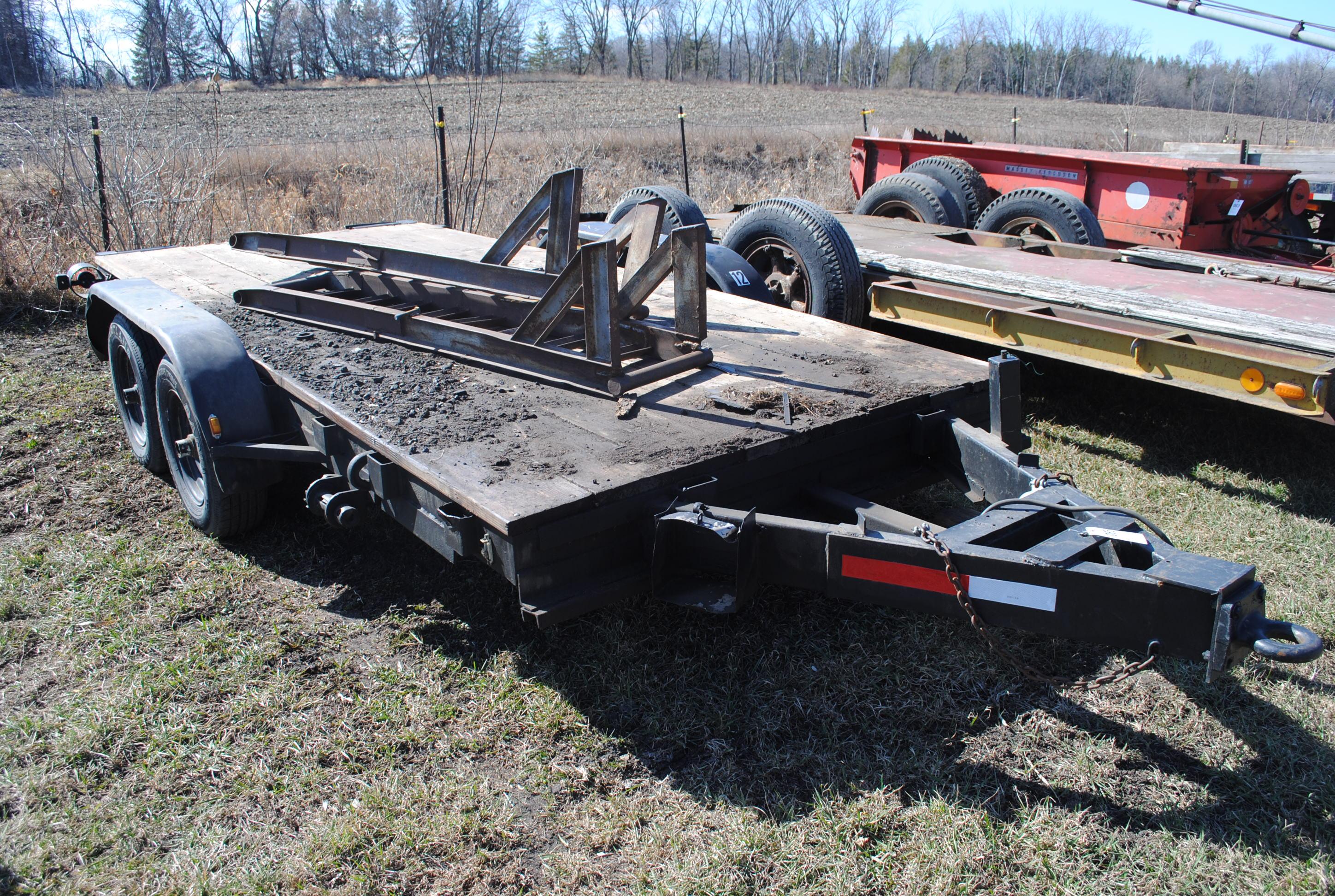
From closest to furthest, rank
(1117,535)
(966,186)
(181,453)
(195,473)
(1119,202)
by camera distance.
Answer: (1117,535), (181,453), (195,473), (1119,202), (966,186)

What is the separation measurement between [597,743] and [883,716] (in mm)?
910

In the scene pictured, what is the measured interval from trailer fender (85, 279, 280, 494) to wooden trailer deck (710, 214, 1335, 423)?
11.7 feet

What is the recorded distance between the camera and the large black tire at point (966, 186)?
7895mm

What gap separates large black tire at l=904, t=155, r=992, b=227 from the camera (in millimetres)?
7895

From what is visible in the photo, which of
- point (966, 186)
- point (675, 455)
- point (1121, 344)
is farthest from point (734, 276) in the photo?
point (966, 186)

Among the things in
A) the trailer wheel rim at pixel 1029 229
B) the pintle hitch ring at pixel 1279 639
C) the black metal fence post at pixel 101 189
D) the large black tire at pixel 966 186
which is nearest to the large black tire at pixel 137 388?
the black metal fence post at pixel 101 189

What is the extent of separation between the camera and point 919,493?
14.7 feet

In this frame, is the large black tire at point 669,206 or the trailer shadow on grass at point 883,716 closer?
the trailer shadow on grass at point 883,716

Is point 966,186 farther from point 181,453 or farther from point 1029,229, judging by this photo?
point 181,453

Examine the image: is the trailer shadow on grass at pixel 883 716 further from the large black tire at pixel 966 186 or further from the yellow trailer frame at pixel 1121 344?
the large black tire at pixel 966 186

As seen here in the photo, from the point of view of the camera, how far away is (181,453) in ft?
13.7

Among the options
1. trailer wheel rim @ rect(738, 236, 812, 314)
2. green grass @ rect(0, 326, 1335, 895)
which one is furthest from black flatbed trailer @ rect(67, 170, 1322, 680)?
trailer wheel rim @ rect(738, 236, 812, 314)

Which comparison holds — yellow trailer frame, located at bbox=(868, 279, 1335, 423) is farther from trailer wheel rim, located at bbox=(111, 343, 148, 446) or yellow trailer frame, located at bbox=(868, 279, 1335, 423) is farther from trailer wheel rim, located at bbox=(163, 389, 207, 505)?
trailer wheel rim, located at bbox=(111, 343, 148, 446)

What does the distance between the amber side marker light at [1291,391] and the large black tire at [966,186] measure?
424cm
